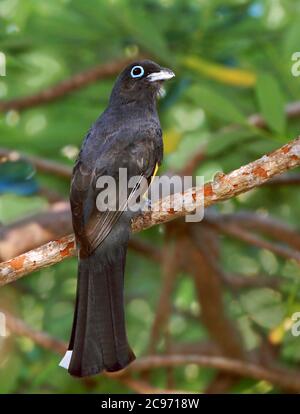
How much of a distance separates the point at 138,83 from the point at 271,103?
0.61 m

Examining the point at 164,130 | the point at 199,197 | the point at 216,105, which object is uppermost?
the point at 164,130

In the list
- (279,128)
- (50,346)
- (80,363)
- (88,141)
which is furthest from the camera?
(50,346)

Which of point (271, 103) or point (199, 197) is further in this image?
point (271, 103)

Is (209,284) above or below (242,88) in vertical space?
below

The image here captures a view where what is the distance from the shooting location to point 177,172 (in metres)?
5.04

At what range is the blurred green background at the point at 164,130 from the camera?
4914mm

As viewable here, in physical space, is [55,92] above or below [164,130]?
above

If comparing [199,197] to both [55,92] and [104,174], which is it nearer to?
[104,174]

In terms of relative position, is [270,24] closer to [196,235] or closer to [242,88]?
[242,88]

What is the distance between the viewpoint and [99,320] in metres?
3.39

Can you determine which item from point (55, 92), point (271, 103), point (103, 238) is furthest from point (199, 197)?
point (55, 92)

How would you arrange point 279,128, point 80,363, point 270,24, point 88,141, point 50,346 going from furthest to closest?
point 270,24 < point 50,346 < point 279,128 < point 88,141 < point 80,363
